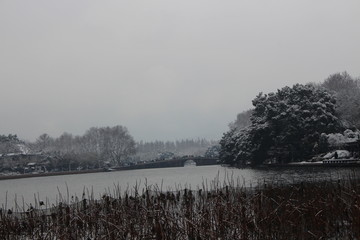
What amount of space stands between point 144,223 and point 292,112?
41.6 m

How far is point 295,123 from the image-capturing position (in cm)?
4828

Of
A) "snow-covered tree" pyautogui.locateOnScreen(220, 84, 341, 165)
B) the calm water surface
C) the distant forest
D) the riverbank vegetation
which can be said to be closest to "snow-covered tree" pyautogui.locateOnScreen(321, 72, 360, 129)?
the riverbank vegetation

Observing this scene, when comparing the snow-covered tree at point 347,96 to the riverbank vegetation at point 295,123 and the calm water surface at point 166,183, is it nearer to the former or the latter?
the riverbank vegetation at point 295,123

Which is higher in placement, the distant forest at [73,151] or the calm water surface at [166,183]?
the distant forest at [73,151]

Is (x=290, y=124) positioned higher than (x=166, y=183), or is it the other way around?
(x=290, y=124)

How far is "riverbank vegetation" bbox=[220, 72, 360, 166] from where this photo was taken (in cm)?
4678

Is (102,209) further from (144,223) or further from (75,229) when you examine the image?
(144,223)

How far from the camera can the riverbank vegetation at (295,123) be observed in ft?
153

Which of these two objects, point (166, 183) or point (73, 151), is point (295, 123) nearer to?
point (166, 183)

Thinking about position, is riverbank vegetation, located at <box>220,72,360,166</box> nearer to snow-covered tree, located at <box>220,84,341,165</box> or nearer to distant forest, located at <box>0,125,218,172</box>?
snow-covered tree, located at <box>220,84,341,165</box>

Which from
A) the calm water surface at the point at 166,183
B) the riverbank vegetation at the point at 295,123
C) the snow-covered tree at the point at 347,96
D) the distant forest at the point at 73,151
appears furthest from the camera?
the distant forest at the point at 73,151

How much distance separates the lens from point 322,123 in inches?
1810

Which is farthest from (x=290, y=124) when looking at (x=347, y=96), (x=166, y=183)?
(x=166, y=183)

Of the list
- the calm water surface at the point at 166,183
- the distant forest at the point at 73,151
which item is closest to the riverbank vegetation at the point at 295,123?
the calm water surface at the point at 166,183
